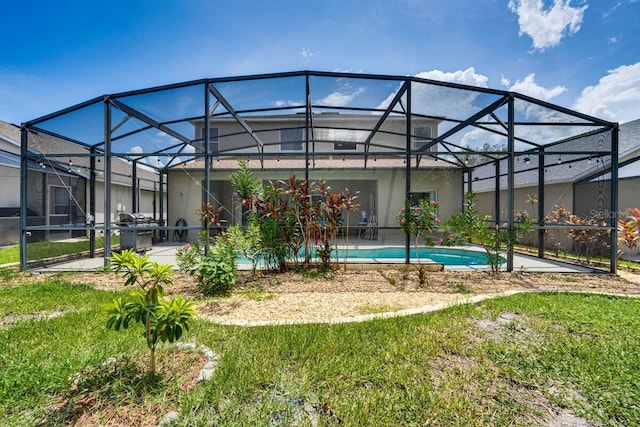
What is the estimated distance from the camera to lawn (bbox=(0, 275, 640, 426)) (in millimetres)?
1793

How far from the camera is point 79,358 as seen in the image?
2350 mm

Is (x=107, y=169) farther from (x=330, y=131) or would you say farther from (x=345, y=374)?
Result: (x=345, y=374)

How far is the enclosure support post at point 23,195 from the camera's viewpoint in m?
6.09

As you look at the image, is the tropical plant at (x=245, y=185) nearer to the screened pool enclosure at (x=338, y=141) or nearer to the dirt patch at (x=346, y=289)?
the screened pool enclosure at (x=338, y=141)

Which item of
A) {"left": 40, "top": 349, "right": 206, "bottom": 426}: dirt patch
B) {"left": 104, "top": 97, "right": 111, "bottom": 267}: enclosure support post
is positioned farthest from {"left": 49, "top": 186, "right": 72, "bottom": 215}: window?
{"left": 40, "top": 349, "right": 206, "bottom": 426}: dirt patch

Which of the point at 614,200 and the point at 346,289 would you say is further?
the point at 614,200

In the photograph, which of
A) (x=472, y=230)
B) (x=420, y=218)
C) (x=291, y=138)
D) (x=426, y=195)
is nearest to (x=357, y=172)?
(x=426, y=195)

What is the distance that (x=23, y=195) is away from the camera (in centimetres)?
622

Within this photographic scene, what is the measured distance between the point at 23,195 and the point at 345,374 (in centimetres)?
831

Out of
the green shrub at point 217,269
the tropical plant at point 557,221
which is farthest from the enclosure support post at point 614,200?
the green shrub at point 217,269

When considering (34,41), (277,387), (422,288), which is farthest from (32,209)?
(422,288)

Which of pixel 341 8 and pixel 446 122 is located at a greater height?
pixel 341 8

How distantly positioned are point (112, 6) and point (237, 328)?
946 centimetres

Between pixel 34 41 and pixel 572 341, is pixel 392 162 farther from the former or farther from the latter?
pixel 34 41
